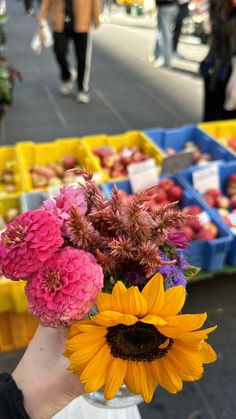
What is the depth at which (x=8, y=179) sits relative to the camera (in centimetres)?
260

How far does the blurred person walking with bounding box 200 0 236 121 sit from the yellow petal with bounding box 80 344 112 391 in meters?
2.75

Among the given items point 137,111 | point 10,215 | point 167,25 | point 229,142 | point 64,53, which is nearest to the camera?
point 10,215

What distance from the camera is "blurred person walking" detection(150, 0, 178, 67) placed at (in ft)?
17.5

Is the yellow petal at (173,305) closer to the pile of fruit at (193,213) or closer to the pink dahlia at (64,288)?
the pink dahlia at (64,288)

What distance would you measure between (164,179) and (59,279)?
1.79 m

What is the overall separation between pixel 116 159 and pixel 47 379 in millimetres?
2074

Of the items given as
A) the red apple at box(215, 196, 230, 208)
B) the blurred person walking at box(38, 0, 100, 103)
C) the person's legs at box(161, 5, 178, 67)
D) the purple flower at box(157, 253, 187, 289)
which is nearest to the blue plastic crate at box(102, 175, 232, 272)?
the red apple at box(215, 196, 230, 208)

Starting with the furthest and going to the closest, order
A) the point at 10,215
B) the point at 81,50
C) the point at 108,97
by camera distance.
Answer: the point at 108,97
the point at 81,50
the point at 10,215

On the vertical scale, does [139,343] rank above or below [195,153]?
above

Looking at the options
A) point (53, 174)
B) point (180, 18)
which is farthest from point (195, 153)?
point (180, 18)

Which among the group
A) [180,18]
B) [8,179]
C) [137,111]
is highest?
[180,18]

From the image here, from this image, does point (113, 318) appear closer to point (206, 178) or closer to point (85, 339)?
point (85, 339)

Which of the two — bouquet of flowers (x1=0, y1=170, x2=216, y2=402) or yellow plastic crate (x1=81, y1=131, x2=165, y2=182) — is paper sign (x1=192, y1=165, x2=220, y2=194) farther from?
bouquet of flowers (x1=0, y1=170, x2=216, y2=402)

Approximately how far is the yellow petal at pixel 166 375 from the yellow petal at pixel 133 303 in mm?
111
